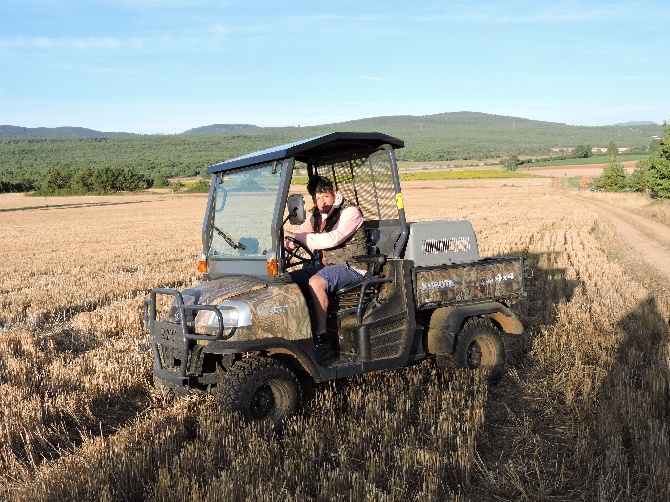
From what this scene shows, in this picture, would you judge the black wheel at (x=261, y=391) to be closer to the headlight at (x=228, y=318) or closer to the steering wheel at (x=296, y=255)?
the headlight at (x=228, y=318)

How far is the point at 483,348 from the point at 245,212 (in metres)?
2.84

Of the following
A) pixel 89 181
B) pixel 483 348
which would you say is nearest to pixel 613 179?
pixel 89 181

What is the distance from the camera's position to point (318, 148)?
18.7ft

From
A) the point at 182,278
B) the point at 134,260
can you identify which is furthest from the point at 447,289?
the point at 134,260

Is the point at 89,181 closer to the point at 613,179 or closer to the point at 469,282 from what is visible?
the point at 613,179

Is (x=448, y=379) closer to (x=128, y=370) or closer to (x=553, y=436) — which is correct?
(x=553, y=436)

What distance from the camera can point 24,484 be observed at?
13.1ft

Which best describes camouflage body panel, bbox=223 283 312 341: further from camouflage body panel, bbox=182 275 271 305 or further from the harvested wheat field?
the harvested wheat field

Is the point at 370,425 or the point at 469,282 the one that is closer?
the point at 370,425

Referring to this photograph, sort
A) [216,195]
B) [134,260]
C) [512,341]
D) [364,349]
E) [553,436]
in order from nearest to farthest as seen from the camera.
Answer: [553,436] < [364,349] < [216,195] < [512,341] < [134,260]

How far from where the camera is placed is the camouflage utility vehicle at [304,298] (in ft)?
16.0

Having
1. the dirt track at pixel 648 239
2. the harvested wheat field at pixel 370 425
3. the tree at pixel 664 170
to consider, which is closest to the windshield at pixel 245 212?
the harvested wheat field at pixel 370 425

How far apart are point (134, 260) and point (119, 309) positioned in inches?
295

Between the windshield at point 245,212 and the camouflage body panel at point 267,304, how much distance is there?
11.8 inches
